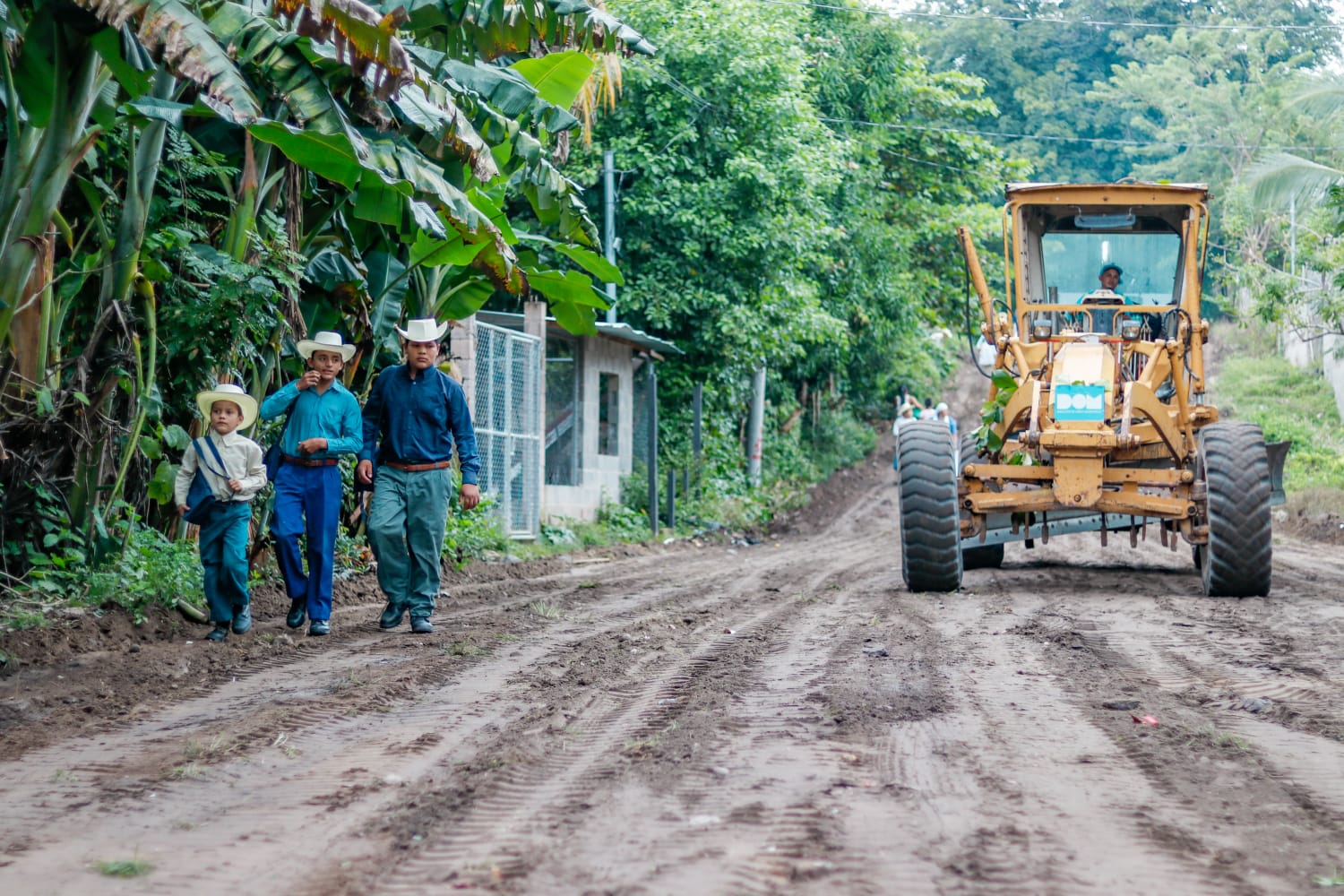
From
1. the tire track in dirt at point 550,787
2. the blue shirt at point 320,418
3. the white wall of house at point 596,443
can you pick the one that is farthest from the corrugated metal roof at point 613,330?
the tire track in dirt at point 550,787

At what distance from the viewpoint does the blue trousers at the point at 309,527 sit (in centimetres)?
829

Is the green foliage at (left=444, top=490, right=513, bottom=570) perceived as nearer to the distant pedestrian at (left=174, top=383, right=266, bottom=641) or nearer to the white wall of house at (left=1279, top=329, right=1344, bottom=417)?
the distant pedestrian at (left=174, top=383, right=266, bottom=641)

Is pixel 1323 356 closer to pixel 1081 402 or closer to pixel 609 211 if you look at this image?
pixel 609 211

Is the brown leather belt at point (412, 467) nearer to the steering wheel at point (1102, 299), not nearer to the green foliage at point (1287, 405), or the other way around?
the steering wheel at point (1102, 299)

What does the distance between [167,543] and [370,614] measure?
1441 millimetres

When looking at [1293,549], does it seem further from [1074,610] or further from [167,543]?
[167,543]

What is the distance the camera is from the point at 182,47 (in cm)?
648

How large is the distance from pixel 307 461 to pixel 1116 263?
279 inches

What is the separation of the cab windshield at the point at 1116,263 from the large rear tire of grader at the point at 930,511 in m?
2.36

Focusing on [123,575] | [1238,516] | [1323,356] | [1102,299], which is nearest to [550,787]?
[123,575]

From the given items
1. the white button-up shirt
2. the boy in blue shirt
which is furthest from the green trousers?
the white button-up shirt

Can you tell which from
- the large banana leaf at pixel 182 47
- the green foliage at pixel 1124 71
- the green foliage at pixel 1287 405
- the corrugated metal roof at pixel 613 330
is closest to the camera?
the large banana leaf at pixel 182 47

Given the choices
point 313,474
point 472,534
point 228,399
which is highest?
point 228,399

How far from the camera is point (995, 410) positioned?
11438 millimetres
